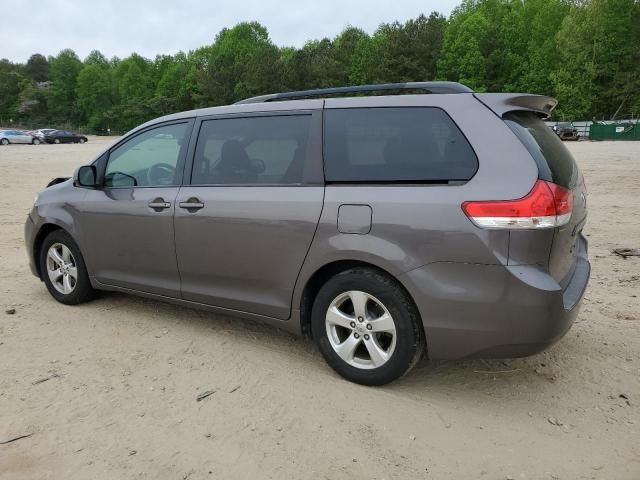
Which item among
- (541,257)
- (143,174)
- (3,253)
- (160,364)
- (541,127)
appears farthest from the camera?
(3,253)

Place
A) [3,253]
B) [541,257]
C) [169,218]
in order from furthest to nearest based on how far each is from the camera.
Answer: [3,253]
[169,218]
[541,257]

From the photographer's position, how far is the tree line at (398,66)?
6212cm

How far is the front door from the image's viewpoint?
166 inches

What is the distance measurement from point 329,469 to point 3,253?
634cm

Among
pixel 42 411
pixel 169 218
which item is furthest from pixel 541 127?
pixel 42 411

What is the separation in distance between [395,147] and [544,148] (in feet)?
2.79

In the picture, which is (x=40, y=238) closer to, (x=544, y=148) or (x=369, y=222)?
(x=369, y=222)

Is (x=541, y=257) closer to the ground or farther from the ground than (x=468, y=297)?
farther from the ground

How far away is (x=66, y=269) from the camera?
16.3 feet

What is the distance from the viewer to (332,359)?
350 centimetres

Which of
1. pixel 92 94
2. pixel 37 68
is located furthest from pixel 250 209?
pixel 37 68

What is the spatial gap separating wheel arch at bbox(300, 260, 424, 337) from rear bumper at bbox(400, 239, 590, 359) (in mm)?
235

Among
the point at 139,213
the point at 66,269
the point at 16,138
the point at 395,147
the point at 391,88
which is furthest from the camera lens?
the point at 16,138

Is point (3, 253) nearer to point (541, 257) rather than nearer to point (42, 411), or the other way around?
point (42, 411)
